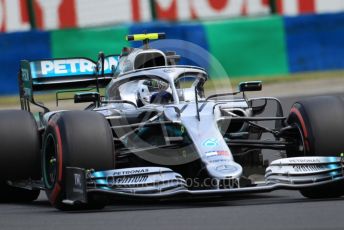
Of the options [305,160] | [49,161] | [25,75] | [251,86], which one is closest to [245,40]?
[25,75]

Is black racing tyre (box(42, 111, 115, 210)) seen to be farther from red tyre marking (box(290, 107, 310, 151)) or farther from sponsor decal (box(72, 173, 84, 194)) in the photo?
red tyre marking (box(290, 107, 310, 151))

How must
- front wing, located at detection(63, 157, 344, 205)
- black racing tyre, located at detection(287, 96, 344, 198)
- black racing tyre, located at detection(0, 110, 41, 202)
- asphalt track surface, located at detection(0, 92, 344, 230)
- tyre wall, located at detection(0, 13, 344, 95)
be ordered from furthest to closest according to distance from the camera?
tyre wall, located at detection(0, 13, 344, 95)
black racing tyre, located at detection(0, 110, 41, 202)
black racing tyre, located at detection(287, 96, 344, 198)
front wing, located at detection(63, 157, 344, 205)
asphalt track surface, located at detection(0, 92, 344, 230)

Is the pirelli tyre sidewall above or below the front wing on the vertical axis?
above

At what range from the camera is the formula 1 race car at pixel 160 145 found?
396 inches

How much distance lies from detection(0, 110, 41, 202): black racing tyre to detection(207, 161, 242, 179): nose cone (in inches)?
93.7

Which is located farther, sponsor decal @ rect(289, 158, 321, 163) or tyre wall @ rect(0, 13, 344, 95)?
tyre wall @ rect(0, 13, 344, 95)

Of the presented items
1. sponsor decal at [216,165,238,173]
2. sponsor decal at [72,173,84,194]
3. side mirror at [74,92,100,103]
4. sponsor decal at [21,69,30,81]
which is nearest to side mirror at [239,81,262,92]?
side mirror at [74,92,100,103]

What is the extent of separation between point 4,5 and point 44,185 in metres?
17.8

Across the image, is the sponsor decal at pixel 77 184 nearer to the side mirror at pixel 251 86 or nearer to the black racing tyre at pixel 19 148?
the black racing tyre at pixel 19 148

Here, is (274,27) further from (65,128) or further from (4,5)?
(65,128)

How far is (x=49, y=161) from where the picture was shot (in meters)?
11.0

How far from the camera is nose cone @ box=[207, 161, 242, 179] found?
9953 millimetres

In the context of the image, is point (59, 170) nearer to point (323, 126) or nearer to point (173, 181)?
point (173, 181)

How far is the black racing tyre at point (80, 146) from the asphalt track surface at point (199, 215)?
0.29 meters
